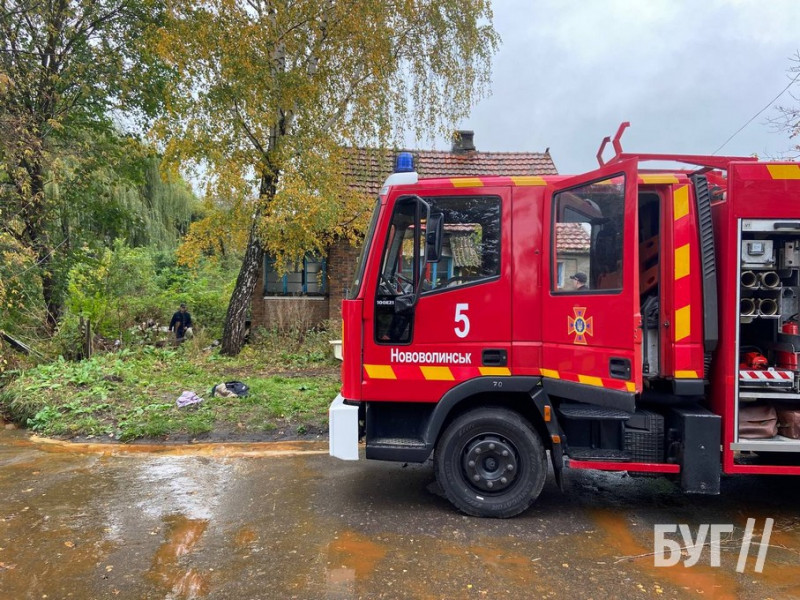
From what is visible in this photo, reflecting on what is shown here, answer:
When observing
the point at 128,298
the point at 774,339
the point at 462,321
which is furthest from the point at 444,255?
the point at 128,298

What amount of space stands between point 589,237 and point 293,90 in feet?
23.2

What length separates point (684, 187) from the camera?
147 inches

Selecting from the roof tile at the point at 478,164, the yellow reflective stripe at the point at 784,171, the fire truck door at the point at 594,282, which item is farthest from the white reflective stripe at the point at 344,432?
the roof tile at the point at 478,164

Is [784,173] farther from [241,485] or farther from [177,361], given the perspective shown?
[177,361]


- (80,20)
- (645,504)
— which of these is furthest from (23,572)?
(80,20)

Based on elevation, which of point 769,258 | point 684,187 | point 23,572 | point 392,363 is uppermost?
point 684,187

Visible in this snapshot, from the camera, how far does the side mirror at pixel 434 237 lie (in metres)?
3.77

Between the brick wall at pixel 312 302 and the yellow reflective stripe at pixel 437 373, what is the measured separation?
8.85 metres

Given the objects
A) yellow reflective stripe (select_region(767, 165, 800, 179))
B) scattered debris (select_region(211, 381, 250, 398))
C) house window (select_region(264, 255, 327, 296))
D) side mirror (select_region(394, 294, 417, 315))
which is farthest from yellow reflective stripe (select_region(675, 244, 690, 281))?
house window (select_region(264, 255, 327, 296))

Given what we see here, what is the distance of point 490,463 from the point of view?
4.01 m

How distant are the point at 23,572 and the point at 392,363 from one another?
2772 mm

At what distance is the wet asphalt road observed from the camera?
3115 mm

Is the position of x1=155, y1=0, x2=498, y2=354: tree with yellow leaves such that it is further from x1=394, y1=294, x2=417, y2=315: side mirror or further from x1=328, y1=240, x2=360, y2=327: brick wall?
x1=394, y1=294, x2=417, y2=315: side mirror

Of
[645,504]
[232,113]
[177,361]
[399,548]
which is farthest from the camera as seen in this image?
[177,361]
